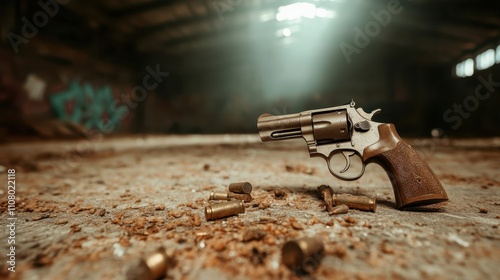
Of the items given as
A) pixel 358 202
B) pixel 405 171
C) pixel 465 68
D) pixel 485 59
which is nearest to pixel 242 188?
pixel 358 202

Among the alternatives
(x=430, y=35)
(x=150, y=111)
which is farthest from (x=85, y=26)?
(x=430, y=35)

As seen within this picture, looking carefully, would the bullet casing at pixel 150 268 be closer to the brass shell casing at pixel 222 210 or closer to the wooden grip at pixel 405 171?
the brass shell casing at pixel 222 210

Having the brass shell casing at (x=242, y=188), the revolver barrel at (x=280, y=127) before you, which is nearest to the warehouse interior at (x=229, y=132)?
the brass shell casing at (x=242, y=188)

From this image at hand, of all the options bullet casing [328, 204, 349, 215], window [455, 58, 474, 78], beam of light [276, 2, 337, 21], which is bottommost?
bullet casing [328, 204, 349, 215]

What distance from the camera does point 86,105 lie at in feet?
32.5

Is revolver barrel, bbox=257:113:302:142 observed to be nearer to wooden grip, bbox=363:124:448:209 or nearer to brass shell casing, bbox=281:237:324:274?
wooden grip, bbox=363:124:448:209

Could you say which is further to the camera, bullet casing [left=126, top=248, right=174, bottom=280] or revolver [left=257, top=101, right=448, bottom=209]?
revolver [left=257, top=101, right=448, bottom=209]

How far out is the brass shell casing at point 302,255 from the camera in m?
0.98

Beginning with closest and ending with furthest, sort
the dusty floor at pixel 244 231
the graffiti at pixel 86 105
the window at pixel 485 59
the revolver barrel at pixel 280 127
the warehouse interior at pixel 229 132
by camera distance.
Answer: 1. the dusty floor at pixel 244 231
2. the warehouse interior at pixel 229 132
3. the revolver barrel at pixel 280 127
4. the graffiti at pixel 86 105
5. the window at pixel 485 59

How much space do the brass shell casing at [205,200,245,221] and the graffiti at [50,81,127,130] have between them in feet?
32.3

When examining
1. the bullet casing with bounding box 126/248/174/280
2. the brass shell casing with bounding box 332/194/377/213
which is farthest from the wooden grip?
the bullet casing with bounding box 126/248/174/280

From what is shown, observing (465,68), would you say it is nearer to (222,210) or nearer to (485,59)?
(485,59)

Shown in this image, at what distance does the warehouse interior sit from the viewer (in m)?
1.15

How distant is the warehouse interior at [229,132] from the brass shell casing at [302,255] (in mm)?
12
